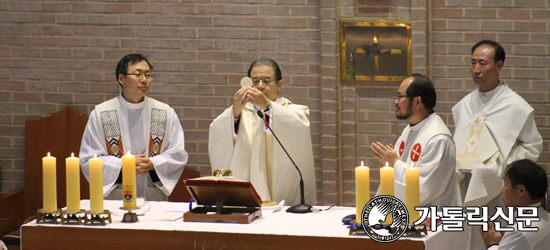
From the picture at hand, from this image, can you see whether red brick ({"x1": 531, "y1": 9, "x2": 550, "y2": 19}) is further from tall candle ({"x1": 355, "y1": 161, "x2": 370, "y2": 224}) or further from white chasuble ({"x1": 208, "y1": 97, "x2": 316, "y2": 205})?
tall candle ({"x1": 355, "y1": 161, "x2": 370, "y2": 224})

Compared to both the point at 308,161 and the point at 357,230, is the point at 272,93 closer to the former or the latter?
the point at 308,161

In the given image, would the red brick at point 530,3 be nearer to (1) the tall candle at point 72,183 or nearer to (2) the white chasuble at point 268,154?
(2) the white chasuble at point 268,154

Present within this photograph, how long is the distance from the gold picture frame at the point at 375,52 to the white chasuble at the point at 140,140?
1824 mm

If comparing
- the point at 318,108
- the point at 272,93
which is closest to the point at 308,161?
the point at 272,93

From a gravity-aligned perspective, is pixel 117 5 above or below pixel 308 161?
above

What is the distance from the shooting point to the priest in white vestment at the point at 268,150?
4.46 meters

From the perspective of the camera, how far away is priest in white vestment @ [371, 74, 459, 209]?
379 cm

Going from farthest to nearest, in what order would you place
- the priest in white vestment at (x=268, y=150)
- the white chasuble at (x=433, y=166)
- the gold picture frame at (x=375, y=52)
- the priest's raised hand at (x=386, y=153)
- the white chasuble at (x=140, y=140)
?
1. the gold picture frame at (x=375, y=52)
2. the white chasuble at (x=140, y=140)
3. the priest in white vestment at (x=268, y=150)
4. the priest's raised hand at (x=386, y=153)
5. the white chasuble at (x=433, y=166)

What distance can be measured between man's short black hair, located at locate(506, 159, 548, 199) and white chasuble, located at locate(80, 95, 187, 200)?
2.60 m

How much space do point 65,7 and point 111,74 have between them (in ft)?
2.60

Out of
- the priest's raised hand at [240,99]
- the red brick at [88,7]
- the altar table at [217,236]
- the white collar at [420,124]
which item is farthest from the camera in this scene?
the red brick at [88,7]

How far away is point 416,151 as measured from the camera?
398cm

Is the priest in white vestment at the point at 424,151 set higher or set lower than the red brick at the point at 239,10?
lower

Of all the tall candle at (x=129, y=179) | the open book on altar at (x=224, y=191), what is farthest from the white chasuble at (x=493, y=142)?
the tall candle at (x=129, y=179)
